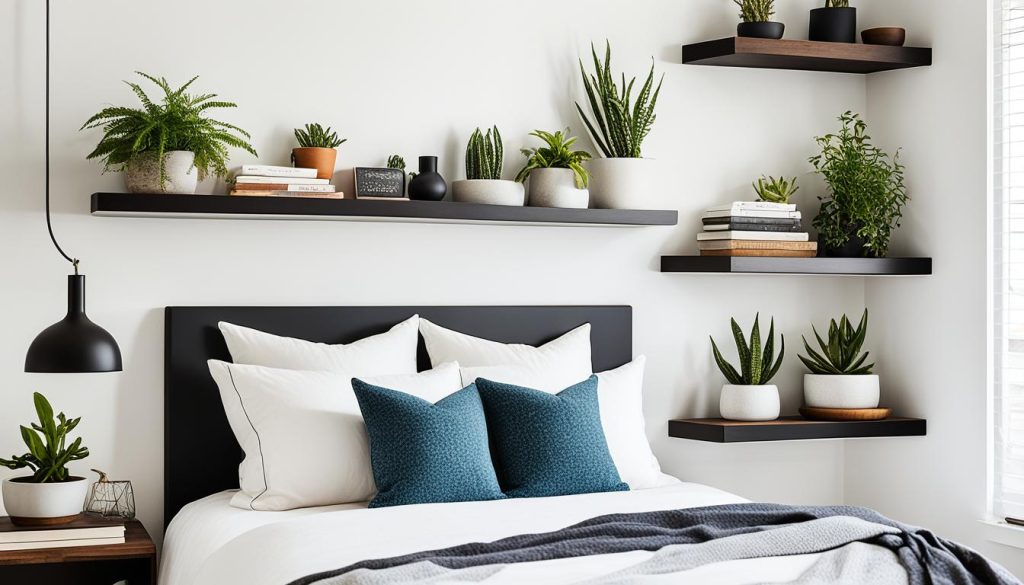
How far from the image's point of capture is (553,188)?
385 cm

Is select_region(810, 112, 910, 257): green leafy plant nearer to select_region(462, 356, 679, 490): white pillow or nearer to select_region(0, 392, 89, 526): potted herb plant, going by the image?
select_region(462, 356, 679, 490): white pillow

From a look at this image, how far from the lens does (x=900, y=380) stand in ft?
14.2

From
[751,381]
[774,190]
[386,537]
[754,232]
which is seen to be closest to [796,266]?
[754,232]

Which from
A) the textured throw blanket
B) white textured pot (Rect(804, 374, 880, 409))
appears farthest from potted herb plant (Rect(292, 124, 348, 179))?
white textured pot (Rect(804, 374, 880, 409))

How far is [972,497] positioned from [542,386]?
1.58 meters

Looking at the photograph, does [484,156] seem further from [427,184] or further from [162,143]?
[162,143]

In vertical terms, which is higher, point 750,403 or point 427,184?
point 427,184

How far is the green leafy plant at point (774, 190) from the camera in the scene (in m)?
4.21

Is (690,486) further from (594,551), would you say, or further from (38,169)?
(38,169)

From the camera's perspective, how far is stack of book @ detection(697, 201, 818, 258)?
13.3ft

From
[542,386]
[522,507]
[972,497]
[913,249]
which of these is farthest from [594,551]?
[913,249]

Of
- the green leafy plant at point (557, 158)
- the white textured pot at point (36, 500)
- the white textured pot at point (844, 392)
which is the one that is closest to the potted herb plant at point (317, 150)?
the green leafy plant at point (557, 158)

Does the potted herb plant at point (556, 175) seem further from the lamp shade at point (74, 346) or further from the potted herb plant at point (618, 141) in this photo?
the lamp shade at point (74, 346)

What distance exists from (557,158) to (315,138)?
0.81 m
